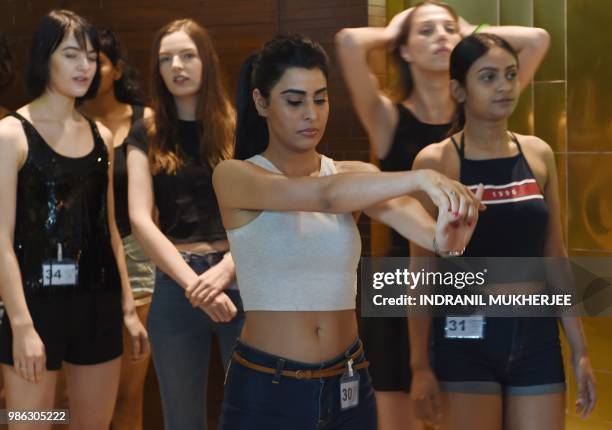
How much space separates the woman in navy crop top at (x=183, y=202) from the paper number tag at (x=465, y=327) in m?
0.62

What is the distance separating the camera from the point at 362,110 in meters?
3.19

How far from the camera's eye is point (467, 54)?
278 centimetres

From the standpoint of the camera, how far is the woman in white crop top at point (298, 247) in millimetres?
2271

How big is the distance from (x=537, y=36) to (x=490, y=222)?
2.00 feet

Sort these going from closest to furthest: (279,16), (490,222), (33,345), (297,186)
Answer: (297,186), (490,222), (33,345), (279,16)

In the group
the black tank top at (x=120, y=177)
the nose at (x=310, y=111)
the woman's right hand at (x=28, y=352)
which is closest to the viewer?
the nose at (x=310, y=111)

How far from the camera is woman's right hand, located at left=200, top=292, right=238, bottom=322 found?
305 centimetres

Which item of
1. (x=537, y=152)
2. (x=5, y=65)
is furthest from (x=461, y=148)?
(x=5, y=65)

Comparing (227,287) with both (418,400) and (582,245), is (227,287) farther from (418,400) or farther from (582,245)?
(582,245)

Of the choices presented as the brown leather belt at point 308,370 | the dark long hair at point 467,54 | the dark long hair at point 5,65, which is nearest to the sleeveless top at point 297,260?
the brown leather belt at point 308,370

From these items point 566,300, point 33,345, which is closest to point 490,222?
point 566,300

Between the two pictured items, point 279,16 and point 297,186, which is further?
point 279,16

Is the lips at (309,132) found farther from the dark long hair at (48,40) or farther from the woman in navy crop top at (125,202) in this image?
the woman in navy crop top at (125,202)

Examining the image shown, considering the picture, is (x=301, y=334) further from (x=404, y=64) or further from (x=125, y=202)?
(x=125, y=202)
